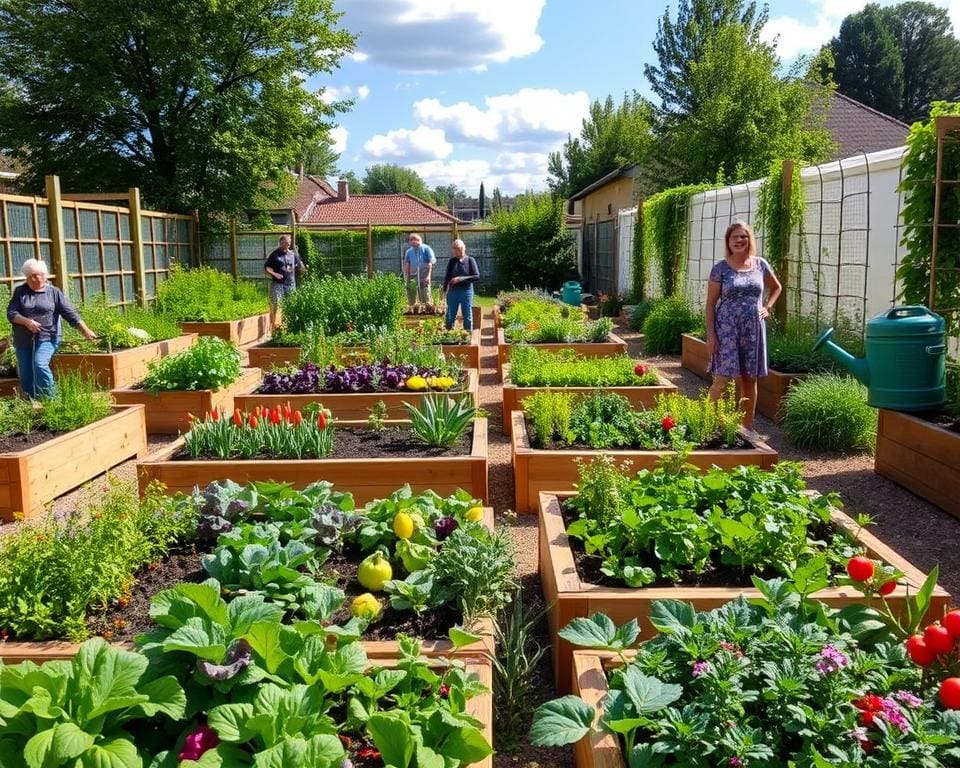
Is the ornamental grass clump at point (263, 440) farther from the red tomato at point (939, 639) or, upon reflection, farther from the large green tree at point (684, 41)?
the large green tree at point (684, 41)

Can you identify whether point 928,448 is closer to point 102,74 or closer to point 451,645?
point 451,645

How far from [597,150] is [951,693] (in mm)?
48635

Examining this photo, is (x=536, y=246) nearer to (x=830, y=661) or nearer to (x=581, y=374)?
(x=581, y=374)

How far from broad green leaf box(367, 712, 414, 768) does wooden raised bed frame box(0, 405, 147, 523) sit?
3.56 meters

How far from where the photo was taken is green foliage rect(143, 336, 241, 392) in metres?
7.33

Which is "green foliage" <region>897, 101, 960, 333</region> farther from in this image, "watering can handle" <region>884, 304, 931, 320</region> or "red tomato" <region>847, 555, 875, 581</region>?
"red tomato" <region>847, 555, 875, 581</region>

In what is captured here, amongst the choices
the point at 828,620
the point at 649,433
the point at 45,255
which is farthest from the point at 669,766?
the point at 45,255

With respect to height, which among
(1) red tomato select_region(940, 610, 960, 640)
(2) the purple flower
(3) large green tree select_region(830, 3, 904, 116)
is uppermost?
(3) large green tree select_region(830, 3, 904, 116)

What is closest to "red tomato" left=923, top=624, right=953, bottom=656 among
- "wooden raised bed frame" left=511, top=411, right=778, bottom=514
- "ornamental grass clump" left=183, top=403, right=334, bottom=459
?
"wooden raised bed frame" left=511, top=411, right=778, bottom=514

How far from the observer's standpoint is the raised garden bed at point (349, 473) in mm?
4812

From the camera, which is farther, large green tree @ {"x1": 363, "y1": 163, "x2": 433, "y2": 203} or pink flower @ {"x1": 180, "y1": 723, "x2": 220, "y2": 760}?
large green tree @ {"x1": 363, "y1": 163, "x2": 433, "y2": 203}

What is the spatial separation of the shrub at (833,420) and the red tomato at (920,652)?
4.65 m

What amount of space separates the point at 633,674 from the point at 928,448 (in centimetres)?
391

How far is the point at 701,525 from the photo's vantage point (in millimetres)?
3102
